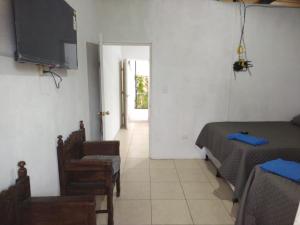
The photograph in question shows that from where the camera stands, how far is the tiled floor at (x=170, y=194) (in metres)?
2.22

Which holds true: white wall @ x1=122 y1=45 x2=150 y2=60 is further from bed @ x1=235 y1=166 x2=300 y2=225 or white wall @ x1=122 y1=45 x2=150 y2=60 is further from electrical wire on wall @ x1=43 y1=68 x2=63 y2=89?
bed @ x1=235 y1=166 x2=300 y2=225

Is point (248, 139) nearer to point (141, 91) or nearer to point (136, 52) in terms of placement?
point (136, 52)

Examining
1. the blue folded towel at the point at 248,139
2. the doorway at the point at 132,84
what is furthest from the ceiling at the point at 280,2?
the doorway at the point at 132,84

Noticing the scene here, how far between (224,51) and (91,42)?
215 centimetres

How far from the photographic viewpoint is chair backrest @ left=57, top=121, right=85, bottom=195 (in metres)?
1.84

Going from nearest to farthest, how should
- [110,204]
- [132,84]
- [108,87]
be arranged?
1. [110,204]
2. [108,87]
3. [132,84]

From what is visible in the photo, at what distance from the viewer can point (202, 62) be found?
11.7 ft

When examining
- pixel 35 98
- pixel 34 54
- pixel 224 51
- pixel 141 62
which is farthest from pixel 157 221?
pixel 141 62

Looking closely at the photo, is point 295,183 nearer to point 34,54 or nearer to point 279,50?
point 34,54

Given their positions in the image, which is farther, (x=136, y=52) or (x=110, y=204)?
(x=136, y=52)

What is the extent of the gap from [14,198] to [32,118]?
51cm

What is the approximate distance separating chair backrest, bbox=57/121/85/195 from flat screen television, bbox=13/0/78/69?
27.5 inches

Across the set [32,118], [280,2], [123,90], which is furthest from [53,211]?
[123,90]

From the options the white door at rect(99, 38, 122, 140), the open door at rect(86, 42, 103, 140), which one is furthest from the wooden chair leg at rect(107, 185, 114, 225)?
the open door at rect(86, 42, 103, 140)
